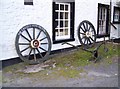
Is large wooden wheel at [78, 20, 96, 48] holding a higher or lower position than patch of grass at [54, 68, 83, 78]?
higher

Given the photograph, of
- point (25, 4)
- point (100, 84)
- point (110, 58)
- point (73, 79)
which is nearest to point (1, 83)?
point (73, 79)

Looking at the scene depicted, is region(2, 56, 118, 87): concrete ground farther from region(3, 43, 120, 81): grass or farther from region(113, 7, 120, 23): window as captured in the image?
region(113, 7, 120, 23): window

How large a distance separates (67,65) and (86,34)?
377 cm

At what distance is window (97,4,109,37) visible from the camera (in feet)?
44.5

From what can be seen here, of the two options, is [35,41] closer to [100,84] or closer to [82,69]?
[82,69]

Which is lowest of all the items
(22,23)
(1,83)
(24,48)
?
(1,83)

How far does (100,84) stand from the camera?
6.13 metres

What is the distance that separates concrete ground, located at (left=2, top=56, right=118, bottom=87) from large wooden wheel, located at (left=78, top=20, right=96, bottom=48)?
3.77 m

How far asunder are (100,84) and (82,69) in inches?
64.3

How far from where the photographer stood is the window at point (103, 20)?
44.5 feet

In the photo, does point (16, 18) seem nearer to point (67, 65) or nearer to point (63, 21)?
point (67, 65)

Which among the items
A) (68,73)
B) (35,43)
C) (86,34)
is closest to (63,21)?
(86,34)

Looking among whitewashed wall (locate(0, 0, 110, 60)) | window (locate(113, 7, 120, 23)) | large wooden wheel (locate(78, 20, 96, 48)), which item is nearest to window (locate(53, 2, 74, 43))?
whitewashed wall (locate(0, 0, 110, 60))

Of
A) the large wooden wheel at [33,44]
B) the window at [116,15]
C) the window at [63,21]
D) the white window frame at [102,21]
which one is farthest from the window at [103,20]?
the large wooden wheel at [33,44]
